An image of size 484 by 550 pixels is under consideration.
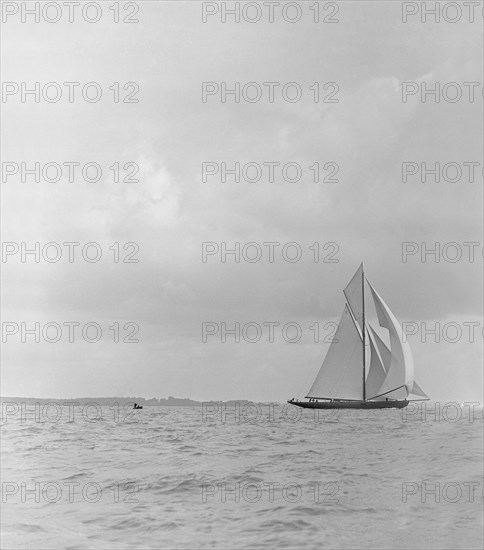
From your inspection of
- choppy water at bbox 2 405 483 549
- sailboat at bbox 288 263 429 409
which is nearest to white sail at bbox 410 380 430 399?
sailboat at bbox 288 263 429 409

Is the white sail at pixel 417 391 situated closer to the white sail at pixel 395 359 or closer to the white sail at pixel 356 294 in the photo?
the white sail at pixel 395 359

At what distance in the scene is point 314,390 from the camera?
80.1m

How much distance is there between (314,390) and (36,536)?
223 feet

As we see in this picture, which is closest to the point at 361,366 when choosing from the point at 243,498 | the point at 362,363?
the point at 362,363

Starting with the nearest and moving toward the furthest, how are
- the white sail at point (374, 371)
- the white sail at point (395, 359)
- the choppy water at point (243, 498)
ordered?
the choppy water at point (243, 498)
the white sail at point (395, 359)
the white sail at point (374, 371)

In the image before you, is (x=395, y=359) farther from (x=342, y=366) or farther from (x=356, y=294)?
(x=356, y=294)

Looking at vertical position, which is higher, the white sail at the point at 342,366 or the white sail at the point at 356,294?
the white sail at the point at 356,294

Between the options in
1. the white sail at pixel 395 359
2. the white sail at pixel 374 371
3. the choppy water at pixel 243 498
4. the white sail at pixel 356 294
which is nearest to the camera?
the choppy water at pixel 243 498

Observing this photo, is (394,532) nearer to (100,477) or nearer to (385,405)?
(100,477)

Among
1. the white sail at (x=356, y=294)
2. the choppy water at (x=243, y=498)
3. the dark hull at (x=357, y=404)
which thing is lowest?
the dark hull at (x=357, y=404)

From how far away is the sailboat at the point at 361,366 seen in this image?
254ft

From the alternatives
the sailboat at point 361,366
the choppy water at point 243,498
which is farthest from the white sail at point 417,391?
the choppy water at point 243,498

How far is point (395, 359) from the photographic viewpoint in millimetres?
78562

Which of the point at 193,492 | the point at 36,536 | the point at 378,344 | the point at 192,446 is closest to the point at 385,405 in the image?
the point at 378,344
